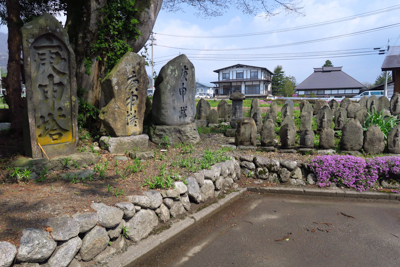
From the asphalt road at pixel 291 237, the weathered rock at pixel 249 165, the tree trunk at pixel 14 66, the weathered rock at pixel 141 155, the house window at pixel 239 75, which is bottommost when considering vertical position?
the asphalt road at pixel 291 237

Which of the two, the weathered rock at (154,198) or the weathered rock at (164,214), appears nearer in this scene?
the weathered rock at (154,198)

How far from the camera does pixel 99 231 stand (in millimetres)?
3113

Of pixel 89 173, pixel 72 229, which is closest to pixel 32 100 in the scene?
pixel 89 173

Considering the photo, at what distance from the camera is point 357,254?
3539 millimetres

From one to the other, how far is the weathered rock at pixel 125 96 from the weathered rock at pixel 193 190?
2.42 meters

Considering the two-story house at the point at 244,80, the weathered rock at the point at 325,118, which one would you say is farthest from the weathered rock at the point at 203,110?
the two-story house at the point at 244,80

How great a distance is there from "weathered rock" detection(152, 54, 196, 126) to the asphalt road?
10.3 feet

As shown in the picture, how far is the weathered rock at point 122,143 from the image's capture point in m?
6.03

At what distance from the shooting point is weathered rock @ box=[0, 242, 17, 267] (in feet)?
7.50

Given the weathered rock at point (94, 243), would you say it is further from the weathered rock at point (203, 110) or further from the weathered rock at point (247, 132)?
the weathered rock at point (203, 110)

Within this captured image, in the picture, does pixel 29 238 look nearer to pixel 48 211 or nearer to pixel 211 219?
pixel 48 211

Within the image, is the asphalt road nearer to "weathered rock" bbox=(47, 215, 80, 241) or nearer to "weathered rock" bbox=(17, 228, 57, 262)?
"weathered rock" bbox=(47, 215, 80, 241)

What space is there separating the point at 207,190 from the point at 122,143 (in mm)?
2439

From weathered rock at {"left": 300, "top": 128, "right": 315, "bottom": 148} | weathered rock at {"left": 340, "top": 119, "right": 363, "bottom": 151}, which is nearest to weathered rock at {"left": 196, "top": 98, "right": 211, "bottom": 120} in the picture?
weathered rock at {"left": 300, "top": 128, "right": 315, "bottom": 148}
